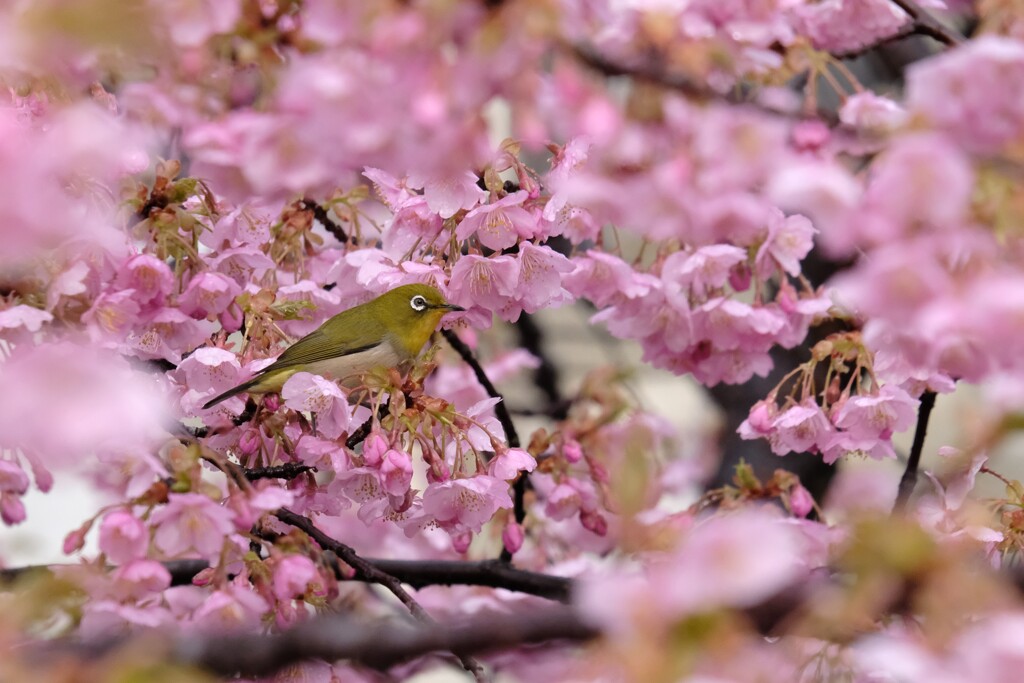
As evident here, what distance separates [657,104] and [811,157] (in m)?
0.14

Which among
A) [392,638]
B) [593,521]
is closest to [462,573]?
[593,521]

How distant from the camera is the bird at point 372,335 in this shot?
5.83 feet

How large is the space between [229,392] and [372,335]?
44 centimetres

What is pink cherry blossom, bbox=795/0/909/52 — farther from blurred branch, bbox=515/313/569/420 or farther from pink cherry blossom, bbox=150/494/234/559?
blurred branch, bbox=515/313/569/420

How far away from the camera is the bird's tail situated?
157 cm

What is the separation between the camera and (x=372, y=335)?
6.53ft

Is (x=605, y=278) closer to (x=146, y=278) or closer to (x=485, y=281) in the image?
(x=485, y=281)

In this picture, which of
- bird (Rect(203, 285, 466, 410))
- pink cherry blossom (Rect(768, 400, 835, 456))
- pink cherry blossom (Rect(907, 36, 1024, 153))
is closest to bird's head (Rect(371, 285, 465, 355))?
bird (Rect(203, 285, 466, 410))

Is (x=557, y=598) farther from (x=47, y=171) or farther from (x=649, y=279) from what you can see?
(x=47, y=171)

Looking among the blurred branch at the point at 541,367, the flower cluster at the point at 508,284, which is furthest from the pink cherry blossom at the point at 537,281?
the blurred branch at the point at 541,367

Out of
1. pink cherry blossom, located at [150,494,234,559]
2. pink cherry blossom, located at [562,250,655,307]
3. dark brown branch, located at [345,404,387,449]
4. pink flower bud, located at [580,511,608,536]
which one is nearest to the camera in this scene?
pink cherry blossom, located at [150,494,234,559]

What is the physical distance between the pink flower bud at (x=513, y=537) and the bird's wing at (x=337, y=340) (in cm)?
41

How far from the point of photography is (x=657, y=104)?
0.86 meters

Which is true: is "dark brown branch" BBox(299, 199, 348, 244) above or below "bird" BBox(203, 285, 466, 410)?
above
